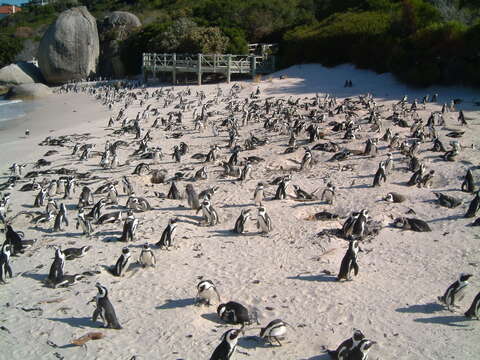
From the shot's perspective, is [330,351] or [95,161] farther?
[95,161]

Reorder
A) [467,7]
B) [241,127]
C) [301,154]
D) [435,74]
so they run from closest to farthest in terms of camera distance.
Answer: [301,154] < [241,127] < [435,74] < [467,7]

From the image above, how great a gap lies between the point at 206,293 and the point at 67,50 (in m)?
41.9

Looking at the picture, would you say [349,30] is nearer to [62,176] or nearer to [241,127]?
[241,127]

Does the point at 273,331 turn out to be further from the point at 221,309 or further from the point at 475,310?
the point at 475,310

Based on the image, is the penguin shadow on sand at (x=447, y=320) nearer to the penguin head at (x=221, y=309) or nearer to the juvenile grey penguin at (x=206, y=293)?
the penguin head at (x=221, y=309)

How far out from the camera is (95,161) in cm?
1404

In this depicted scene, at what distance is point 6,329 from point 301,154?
30.4 feet

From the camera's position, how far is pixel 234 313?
582 cm

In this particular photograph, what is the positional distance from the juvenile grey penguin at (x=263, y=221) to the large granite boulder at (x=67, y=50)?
3930cm

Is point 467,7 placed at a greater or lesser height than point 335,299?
greater

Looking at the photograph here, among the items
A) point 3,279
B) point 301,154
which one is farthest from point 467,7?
point 3,279

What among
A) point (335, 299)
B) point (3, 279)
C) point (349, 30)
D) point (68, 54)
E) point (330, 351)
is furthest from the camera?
point (68, 54)

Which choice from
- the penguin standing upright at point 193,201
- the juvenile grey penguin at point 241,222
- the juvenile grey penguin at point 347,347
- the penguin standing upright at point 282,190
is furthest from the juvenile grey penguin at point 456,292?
the penguin standing upright at point 193,201

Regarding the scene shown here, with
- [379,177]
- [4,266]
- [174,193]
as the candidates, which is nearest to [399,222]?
[379,177]
